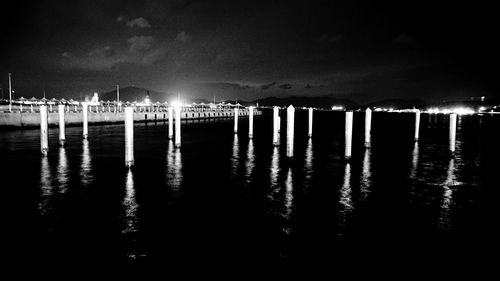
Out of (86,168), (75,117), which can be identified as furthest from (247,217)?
(75,117)

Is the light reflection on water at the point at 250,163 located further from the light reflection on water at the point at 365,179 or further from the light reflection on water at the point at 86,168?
the light reflection on water at the point at 86,168

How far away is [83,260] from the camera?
6949 mm

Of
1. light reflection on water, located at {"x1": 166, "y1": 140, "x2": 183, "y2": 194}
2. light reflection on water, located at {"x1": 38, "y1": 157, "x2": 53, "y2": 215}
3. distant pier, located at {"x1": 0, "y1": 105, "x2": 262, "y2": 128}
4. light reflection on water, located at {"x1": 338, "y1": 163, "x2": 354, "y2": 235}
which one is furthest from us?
distant pier, located at {"x1": 0, "y1": 105, "x2": 262, "y2": 128}

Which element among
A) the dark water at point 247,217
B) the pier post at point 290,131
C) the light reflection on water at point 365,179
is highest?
the pier post at point 290,131

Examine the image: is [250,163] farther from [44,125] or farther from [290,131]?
[44,125]

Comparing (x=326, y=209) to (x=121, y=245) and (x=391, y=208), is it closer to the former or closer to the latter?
(x=391, y=208)

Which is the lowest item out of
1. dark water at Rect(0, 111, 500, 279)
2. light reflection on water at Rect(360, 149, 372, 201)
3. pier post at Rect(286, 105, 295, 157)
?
dark water at Rect(0, 111, 500, 279)

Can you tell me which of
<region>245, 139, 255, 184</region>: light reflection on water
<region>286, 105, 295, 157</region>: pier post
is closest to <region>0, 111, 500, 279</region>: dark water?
<region>245, 139, 255, 184</region>: light reflection on water

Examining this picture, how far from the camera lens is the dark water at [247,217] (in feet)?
23.1

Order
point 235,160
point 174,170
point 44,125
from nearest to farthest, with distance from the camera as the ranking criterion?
point 174,170 → point 44,125 → point 235,160

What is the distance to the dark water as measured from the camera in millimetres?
7045

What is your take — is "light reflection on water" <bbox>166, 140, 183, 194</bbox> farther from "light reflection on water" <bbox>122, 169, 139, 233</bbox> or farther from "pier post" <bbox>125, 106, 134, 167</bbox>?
"pier post" <bbox>125, 106, 134, 167</bbox>

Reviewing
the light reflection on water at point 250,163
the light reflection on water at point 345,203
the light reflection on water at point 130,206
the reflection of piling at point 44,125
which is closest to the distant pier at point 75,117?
the reflection of piling at point 44,125

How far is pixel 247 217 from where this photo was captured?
9.84 meters
